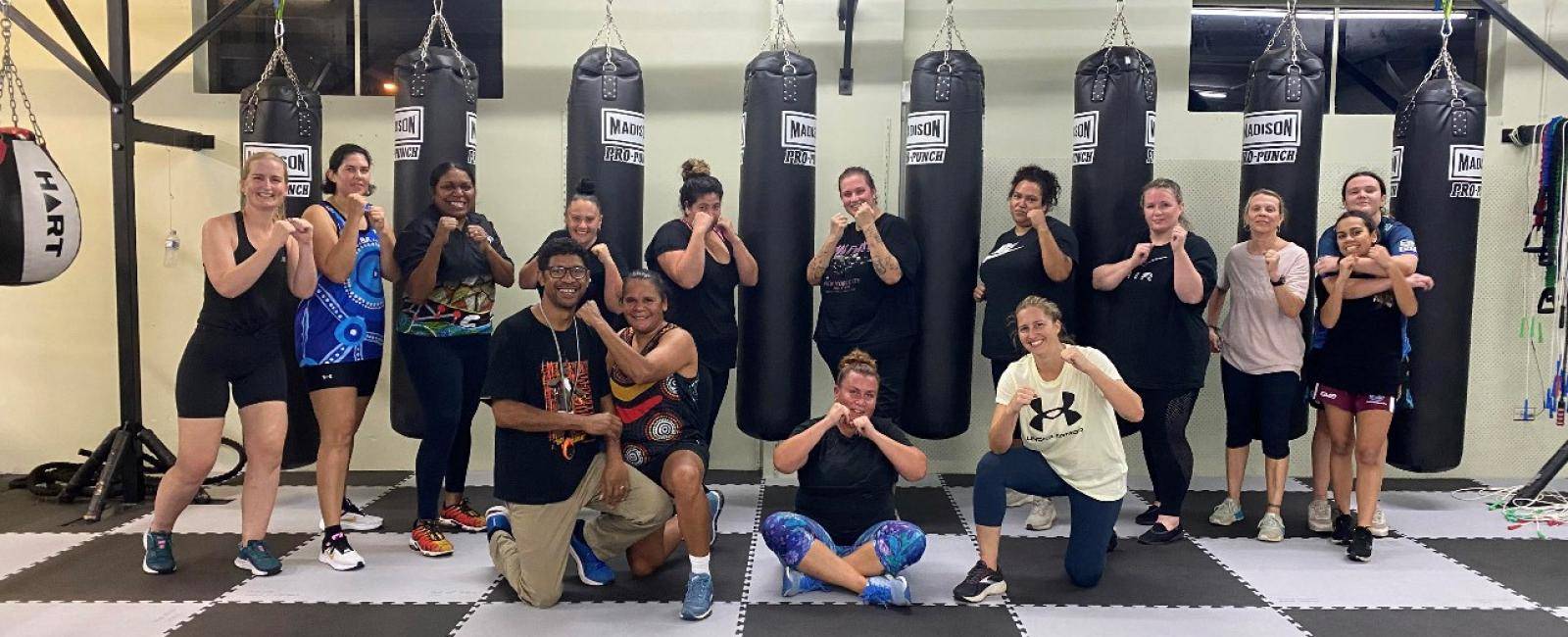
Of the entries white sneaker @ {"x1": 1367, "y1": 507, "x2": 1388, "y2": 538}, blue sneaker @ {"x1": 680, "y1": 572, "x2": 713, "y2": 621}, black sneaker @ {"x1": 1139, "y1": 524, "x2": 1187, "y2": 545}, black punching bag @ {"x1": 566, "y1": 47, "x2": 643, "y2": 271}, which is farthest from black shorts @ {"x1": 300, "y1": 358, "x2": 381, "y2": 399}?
white sneaker @ {"x1": 1367, "y1": 507, "x2": 1388, "y2": 538}

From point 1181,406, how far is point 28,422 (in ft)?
18.7

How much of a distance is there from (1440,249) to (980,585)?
8.59 feet

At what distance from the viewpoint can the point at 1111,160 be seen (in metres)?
4.38

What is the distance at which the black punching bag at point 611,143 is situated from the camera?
4.34 metres

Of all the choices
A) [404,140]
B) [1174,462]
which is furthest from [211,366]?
[1174,462]

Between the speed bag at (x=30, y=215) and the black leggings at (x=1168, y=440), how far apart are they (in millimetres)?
4056

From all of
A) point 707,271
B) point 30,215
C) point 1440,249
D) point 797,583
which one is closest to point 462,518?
point 707,271

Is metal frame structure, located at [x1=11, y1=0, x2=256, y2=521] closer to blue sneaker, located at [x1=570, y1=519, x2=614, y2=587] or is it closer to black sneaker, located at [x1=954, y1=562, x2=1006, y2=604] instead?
blue sneaker, located at [x1=570, y1=519, x2=614, y2=587]

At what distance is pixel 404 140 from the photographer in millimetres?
4402

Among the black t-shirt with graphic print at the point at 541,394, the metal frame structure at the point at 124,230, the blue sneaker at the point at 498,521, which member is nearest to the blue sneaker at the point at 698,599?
the black t-shirt with graphic print at the point at 541,394

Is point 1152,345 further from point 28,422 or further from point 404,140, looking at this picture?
point 28,422

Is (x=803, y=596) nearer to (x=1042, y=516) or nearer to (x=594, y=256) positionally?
(x=1042, y=516)

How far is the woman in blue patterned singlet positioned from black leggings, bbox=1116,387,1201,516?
2.98 metres

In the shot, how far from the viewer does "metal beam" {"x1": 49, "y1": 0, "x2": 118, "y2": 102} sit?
422 centimetres
